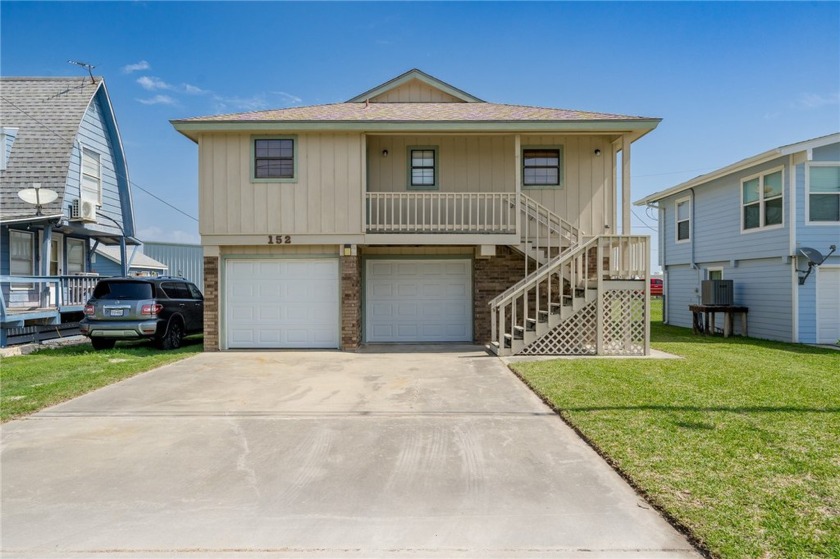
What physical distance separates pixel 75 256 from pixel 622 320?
15924 mm

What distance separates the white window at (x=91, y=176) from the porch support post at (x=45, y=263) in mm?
1831

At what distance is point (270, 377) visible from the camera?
828 cm

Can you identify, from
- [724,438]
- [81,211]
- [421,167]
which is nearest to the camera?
[724,438]

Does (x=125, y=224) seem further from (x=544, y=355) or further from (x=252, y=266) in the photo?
(x=544, y=355)

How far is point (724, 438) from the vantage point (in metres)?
4.75

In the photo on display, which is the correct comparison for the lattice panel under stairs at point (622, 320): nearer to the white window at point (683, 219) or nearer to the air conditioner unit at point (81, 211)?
the white window at point (683, 219)

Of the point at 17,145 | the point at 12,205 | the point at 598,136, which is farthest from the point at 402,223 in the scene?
the point at 17,145

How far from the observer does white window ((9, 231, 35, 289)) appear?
12672 mm

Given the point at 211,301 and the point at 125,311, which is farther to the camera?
the point at 211,301

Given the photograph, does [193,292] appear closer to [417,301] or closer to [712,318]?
[417,301]

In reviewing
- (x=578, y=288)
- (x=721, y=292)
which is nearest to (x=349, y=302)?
(x=578, y=288)

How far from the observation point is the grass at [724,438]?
3.13 metres

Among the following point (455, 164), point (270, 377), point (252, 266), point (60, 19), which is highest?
point (60, 19)

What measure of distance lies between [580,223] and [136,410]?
32.1ft
